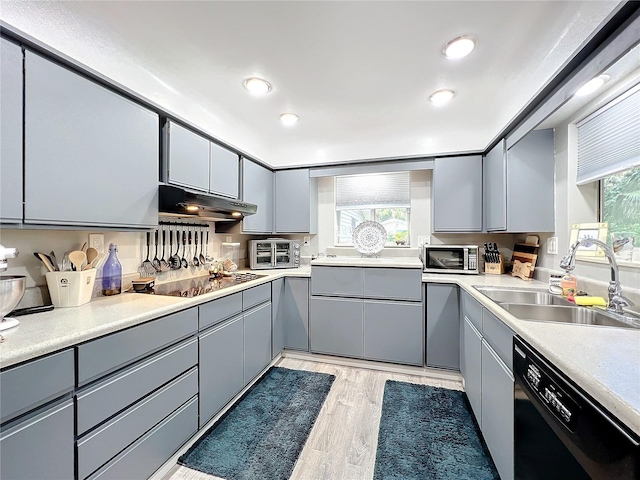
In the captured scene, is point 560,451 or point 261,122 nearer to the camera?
point 560,451

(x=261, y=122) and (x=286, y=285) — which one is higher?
(x=261, y=122)

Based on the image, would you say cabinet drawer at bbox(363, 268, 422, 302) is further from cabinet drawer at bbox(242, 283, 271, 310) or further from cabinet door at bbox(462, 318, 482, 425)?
cabinet drawer at bbox(242, 283, 271, 310)

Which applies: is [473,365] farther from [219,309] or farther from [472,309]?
[219,309]

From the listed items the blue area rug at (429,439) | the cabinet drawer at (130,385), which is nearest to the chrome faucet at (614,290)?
the blue area rug at (429,439)

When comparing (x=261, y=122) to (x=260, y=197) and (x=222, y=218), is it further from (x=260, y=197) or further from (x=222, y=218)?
(x=222, y=218)

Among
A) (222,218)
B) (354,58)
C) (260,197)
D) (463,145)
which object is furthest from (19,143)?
(463,145)

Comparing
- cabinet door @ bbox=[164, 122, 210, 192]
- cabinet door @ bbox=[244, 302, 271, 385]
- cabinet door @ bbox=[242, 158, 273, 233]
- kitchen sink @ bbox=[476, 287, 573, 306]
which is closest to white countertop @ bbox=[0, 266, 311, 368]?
cabinet door @ bbox=[244, 302, 271, 385]

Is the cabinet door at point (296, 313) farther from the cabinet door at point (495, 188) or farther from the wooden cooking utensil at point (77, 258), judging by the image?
the cabinet door at point (495, 188)

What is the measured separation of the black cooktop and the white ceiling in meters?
1.40

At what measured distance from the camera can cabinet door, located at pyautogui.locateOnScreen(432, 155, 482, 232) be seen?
8.66ft

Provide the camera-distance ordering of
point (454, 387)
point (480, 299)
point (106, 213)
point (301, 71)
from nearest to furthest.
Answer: point (106, 213), point (480, 299), point (301, 71), point (454, 387)

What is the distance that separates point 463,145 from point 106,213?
317 cm

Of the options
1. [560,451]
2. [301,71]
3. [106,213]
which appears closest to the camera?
[560,451]

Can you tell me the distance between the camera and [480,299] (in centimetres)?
165
